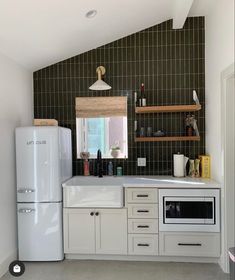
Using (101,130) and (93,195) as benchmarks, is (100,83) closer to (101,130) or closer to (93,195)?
(101,130)

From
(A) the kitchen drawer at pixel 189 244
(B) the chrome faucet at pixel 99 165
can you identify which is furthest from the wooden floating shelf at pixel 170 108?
(A) the kitchen drawer at pixel 189 244

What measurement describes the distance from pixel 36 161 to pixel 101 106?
1.28 meters

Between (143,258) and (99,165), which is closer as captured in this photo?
(143,258)

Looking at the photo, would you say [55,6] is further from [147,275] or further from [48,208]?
[147,275]

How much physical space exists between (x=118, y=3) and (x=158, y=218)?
7.78 ft

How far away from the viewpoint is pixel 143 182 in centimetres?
362

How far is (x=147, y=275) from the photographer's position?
3.21m

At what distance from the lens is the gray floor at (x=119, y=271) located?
10.4 feet

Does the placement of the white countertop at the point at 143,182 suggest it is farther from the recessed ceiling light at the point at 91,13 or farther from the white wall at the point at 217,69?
the recessed ceiling light at the point at 91,13

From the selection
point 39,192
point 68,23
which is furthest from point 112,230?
point 68,23

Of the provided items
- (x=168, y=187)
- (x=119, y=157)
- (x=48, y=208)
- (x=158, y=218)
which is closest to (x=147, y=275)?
(x=158, y=218)

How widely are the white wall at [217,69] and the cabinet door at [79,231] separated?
148cm

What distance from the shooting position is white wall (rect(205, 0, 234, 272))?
3012 mm

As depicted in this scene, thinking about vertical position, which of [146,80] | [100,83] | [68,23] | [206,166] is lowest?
[206,166]
